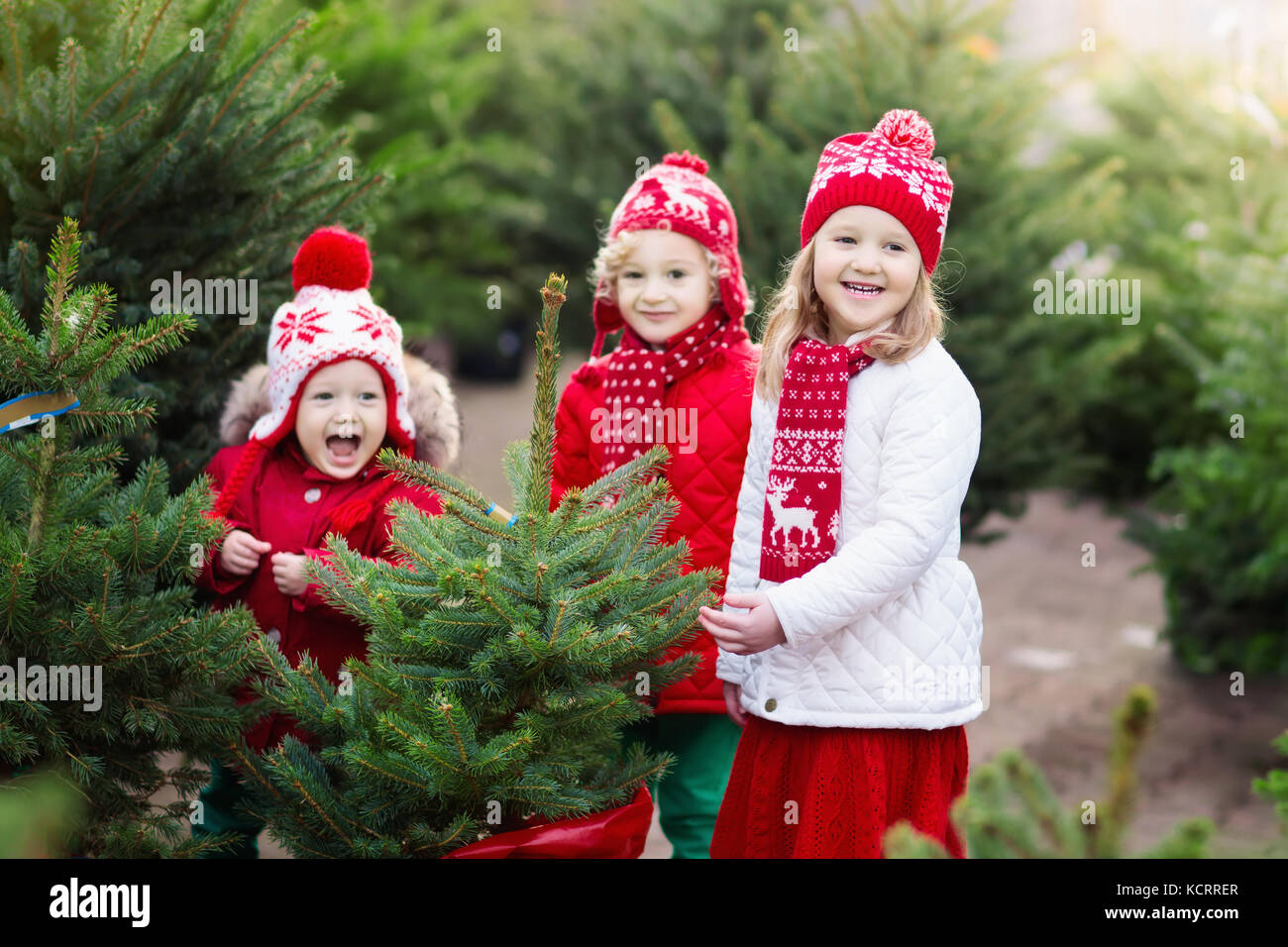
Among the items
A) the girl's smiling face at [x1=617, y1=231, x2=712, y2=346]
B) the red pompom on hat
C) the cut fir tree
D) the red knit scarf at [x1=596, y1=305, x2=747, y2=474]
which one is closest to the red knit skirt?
the cut fir tree

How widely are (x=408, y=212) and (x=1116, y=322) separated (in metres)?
5.06

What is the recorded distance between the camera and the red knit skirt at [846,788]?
2852mm

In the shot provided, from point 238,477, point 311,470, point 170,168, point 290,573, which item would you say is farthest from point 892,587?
point 170,168

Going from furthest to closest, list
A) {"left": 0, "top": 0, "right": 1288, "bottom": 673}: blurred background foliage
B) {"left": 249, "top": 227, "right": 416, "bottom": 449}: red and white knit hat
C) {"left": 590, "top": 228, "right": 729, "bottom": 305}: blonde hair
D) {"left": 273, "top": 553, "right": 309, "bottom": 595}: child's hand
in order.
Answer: {"left": 0, "top": 0, "right": 1288, "bottom": 673}: blurred background foliage → {"left": 590, "top": 228, "right": 729, "bottom": 305}: blonde hair → {"left": 249, "top": 227, "right": 416, "bottom": 449}: red and white knit hat → {"left": 273, "top": 553, "right": 309, "bottom": 595}: child's hand

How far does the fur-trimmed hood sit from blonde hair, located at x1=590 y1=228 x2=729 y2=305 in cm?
58

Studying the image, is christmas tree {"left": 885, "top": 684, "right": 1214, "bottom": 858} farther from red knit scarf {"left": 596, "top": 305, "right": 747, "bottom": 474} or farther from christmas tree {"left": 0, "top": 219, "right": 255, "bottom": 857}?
red knit scarf {"left": 596, "top": 305, "right": 747, "bottom": 474}

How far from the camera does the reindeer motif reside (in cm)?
290

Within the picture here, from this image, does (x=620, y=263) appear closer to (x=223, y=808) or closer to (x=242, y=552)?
(x=242, y=552)

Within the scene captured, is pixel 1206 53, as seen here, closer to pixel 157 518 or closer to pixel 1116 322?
pixel 1116 322

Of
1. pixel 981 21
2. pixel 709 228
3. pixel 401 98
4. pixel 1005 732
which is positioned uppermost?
pixel 401 98

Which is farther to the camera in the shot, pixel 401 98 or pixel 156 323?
pixel 401 98

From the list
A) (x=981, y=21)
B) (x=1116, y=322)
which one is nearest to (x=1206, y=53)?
(x=1116, y=322)

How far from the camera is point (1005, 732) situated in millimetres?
6297

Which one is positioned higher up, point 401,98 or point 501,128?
point 501,128
